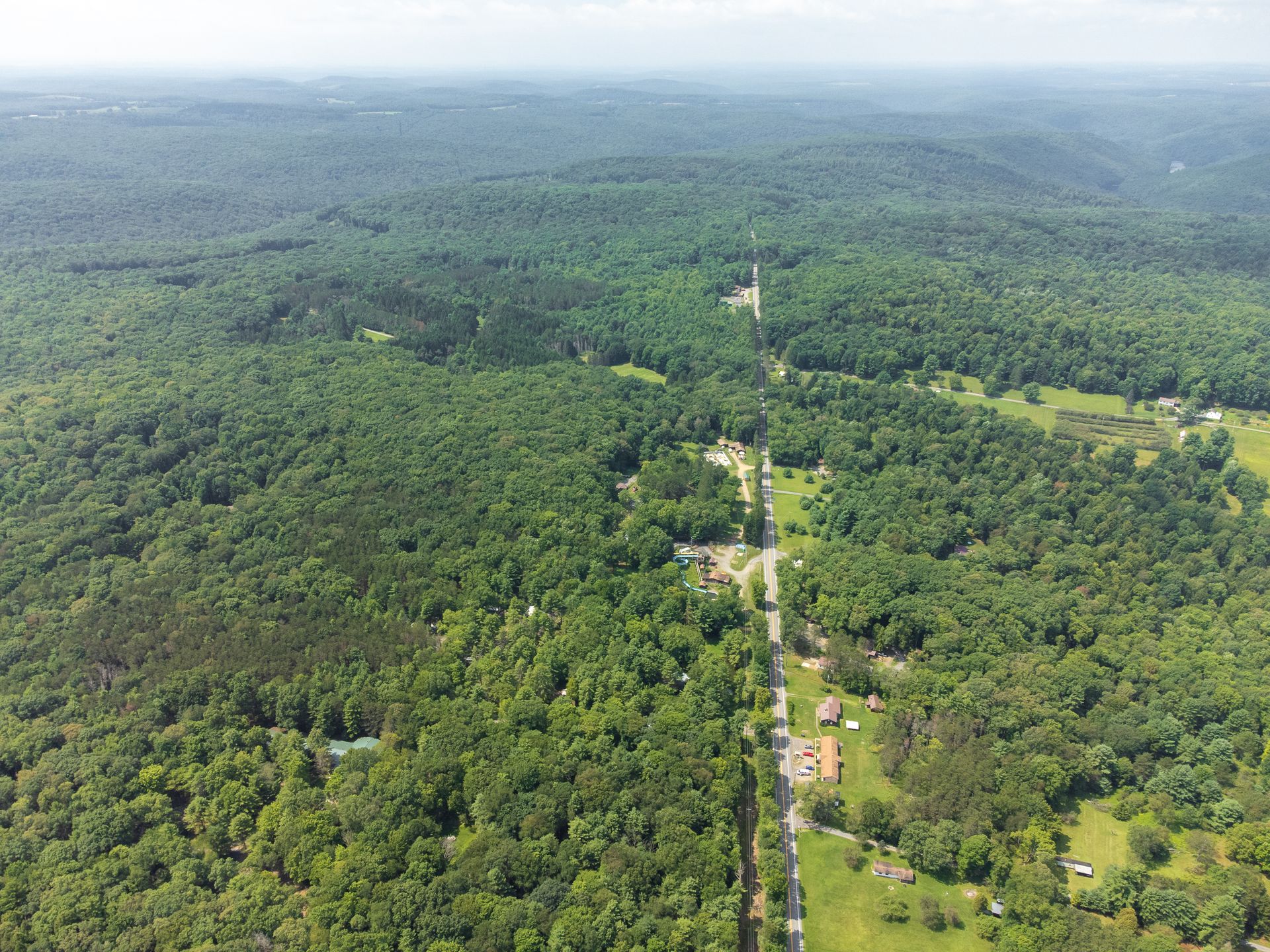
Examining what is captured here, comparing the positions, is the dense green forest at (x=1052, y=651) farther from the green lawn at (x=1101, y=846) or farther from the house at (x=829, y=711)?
the house at (x=829, y=711)

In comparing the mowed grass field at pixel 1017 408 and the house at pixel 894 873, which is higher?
the mowed grass field at pixel 1017 408

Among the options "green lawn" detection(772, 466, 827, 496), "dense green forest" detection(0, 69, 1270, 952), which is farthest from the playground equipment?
"green lawn" detection(772, 466, 827, 496)

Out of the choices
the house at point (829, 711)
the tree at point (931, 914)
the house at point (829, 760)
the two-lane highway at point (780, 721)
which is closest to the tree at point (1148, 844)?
the tree at point (931, 914)

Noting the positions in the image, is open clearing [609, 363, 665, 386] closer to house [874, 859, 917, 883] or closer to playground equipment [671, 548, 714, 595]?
playground equipment [671, 548, 714, 595]

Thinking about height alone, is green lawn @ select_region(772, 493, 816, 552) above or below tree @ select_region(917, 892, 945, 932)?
above

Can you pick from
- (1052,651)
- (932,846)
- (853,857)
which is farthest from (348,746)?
(1052,651)

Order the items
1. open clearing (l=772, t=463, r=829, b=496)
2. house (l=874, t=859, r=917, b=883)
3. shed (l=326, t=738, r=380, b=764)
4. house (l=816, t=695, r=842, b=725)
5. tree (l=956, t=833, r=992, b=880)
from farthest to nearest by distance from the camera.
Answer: open clearing (l=772, t=463, r=829, b=496), house (l=816, t=695, r=842, b=725), shed (l=326, t=738, r=380, b=764), house (l=874, t=859, r=917, b=883), tree (l=956, t=833, r=992, b=880)
